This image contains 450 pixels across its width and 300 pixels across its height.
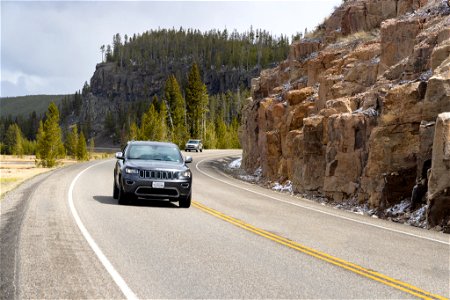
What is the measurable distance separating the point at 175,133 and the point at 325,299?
91390 millimetres

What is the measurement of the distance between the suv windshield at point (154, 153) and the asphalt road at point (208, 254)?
159cm

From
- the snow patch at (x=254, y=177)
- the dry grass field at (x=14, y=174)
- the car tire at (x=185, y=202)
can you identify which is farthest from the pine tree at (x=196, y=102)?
the car tire at (x=185, y=202)

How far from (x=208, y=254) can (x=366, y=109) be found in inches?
553

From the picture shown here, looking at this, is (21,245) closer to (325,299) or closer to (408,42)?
(325,299)

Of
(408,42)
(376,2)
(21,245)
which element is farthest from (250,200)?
(376,2)

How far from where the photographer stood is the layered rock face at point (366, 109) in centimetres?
1653

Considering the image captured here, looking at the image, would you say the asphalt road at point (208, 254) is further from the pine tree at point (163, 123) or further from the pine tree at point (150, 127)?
the pine tree at point (150, 127)

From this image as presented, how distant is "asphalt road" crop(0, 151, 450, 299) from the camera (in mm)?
6168

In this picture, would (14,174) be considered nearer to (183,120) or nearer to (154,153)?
(154,153)

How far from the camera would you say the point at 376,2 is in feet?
107

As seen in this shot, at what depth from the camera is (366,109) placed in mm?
20344

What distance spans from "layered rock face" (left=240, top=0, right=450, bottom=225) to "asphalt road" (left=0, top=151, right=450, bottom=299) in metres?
3.62

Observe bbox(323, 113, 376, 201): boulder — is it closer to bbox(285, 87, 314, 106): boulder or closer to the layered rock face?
the layered rock face

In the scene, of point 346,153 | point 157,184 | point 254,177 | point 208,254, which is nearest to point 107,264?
point 208,254
